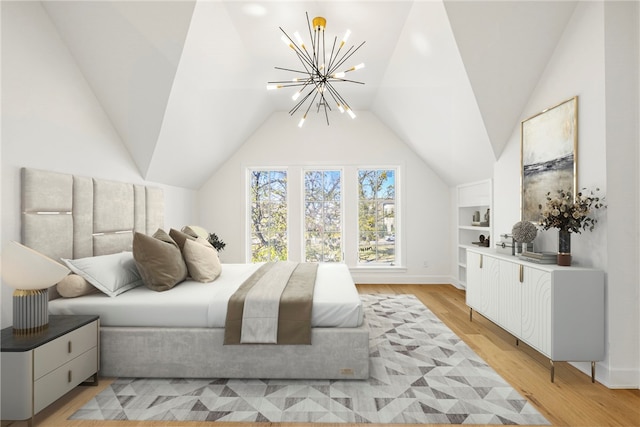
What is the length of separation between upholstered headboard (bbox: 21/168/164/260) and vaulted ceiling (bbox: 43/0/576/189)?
0.60 metres

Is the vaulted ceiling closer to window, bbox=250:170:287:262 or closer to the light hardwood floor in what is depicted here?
window, bbox=250:170:287:262

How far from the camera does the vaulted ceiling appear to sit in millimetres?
2562

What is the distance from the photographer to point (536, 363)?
99.1 inches

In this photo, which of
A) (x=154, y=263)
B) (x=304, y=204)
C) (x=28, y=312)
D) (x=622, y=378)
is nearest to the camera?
(x=28, y=312)

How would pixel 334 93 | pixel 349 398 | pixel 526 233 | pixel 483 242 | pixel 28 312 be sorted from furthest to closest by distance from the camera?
pixel 334 93 → pixel 483 242 → pixel 526 233 → pixel 349 398 → pixel 28 312

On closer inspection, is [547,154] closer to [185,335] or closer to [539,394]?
[539,394]

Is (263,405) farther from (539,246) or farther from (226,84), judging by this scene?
(226,84)

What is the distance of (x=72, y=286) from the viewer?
233 centimetres

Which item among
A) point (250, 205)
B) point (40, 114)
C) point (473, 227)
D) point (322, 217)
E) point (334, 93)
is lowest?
point (473, 227)

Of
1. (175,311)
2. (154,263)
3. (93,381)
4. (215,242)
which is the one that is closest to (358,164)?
(215,242)

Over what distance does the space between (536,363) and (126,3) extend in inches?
165

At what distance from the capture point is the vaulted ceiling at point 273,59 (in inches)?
101

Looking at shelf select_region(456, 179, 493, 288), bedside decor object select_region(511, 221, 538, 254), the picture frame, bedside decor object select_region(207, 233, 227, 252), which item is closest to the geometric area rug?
bedside decor object select_region(511, 221, 538, 254)

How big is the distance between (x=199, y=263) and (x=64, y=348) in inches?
45.2
